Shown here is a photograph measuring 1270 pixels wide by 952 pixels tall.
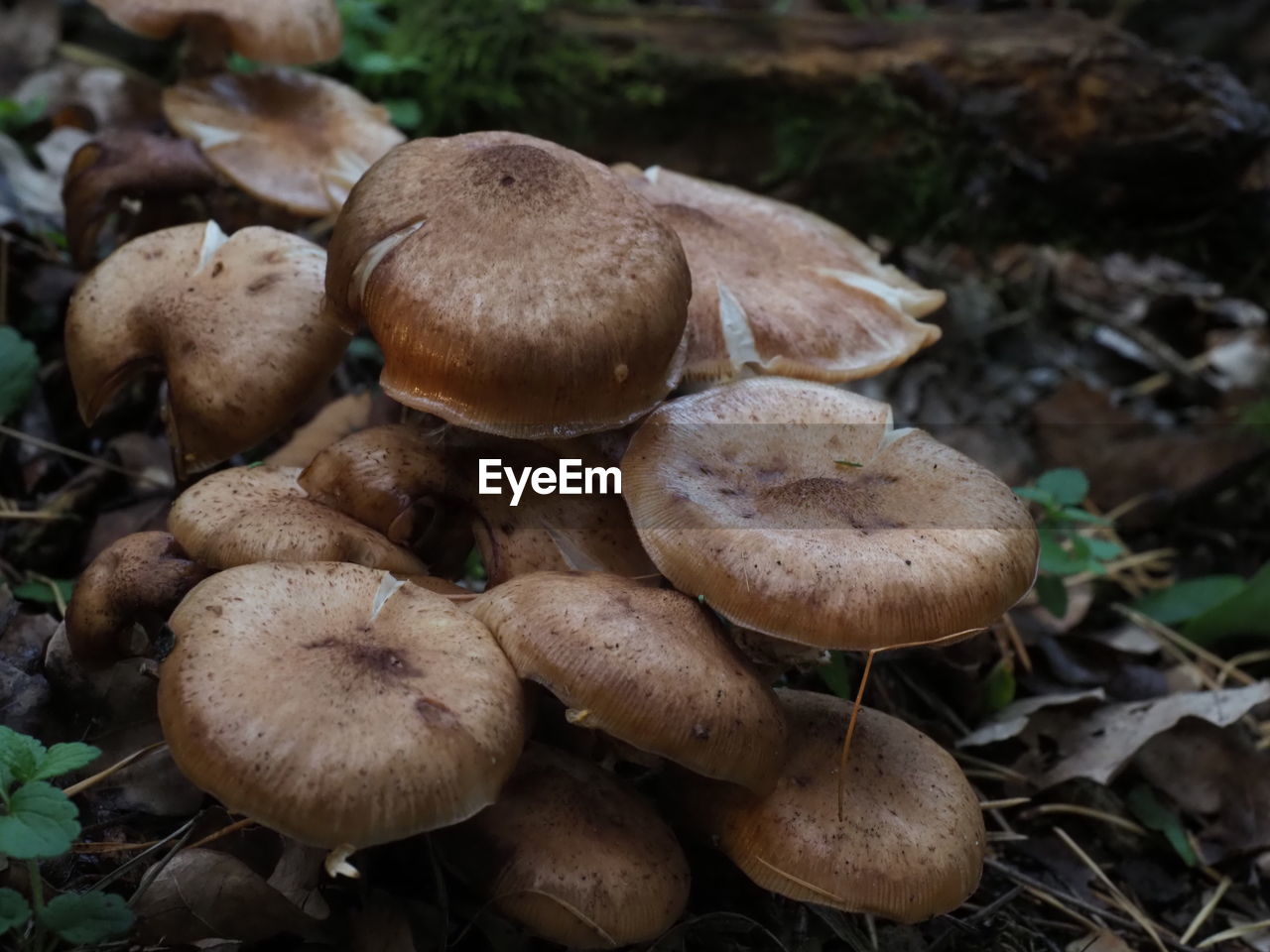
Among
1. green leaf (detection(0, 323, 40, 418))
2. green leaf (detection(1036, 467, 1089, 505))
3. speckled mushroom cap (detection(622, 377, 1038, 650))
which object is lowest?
green leaf (detection(1036, 467, 1089, 505))

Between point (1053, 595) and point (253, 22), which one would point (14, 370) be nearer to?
point (253, 22)

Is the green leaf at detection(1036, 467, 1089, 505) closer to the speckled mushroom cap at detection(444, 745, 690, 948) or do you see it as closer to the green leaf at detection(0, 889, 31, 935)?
the speckled mushroom cap at detection(444, 745, 690, 948)

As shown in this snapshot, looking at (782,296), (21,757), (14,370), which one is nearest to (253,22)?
(14,370)

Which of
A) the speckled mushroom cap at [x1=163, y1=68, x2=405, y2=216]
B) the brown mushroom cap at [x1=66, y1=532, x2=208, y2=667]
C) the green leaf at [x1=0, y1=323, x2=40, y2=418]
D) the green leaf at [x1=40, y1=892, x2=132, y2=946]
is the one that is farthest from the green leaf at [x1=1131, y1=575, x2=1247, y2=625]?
the green leaf at [x1=0, y1=323, x2=40, y2=418]

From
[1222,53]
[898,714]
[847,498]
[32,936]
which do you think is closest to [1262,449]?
[898,714]

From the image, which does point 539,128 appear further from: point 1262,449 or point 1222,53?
point 1222,53

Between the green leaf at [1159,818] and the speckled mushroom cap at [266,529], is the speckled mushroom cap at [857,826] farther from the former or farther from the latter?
the green leaf at [1159,818]

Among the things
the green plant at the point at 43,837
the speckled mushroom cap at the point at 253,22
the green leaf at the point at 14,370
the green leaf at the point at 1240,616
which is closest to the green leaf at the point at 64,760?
the green plant at the point at 43,837
